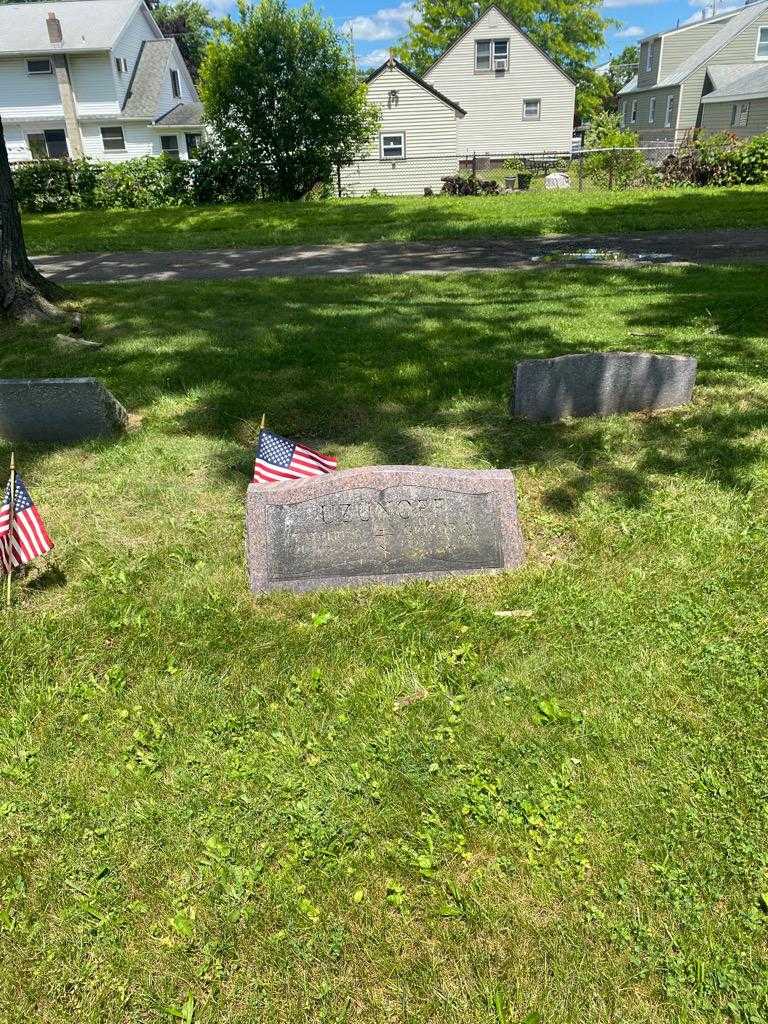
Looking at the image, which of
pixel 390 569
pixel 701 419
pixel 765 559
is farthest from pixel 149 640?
pixel 701 419

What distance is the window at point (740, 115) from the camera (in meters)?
40.8

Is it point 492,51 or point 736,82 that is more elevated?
point 492,51

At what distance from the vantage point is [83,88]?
1470 inches

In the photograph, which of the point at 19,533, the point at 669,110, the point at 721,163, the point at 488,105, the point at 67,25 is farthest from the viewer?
the point at 669,110

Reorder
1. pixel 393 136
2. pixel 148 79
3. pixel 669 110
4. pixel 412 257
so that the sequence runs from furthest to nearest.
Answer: pixel 669 110
pixel 148 79
pixel 393 136
pixel 412 257

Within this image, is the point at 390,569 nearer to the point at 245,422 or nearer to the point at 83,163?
the point at 245,422

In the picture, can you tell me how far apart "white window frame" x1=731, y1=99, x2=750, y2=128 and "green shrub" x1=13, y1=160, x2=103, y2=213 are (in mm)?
35108

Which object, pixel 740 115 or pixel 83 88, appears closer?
pixel 83 88

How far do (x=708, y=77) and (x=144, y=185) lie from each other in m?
37.6

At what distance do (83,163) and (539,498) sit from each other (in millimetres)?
22190

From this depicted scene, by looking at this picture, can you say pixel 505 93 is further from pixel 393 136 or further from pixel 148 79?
pixel 148 79

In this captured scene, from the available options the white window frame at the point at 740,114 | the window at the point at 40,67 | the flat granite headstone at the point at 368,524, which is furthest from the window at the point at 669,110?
the flat granite headstone at the point at 368,524

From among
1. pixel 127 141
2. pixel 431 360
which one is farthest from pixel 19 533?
pixel 127 141

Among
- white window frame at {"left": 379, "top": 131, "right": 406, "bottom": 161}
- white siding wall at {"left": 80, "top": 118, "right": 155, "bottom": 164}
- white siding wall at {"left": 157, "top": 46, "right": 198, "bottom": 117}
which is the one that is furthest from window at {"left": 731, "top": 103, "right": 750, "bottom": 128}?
white siding wall at {"left": 80, "top": 118, "right": 155, "bottom": 164}
